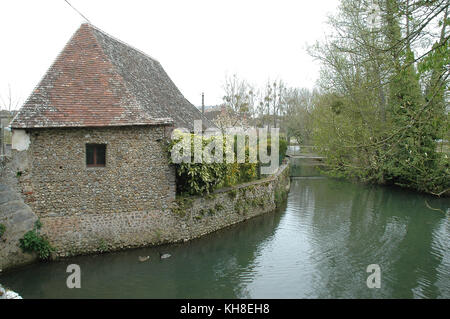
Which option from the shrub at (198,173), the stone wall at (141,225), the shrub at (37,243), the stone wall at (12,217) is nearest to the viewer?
the stone wall at (12,217)

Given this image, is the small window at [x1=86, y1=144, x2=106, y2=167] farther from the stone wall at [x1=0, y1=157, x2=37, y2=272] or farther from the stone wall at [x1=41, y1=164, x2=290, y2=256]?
the stone wall at [x1=0, y1=157, x2=37, y2=272]

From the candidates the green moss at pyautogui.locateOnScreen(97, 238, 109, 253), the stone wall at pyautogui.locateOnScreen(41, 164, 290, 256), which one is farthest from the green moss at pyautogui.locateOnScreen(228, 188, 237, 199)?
the green moss at pyautogui.locateOnScreen(97, 238, 109, 253)

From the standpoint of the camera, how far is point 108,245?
1058 cm

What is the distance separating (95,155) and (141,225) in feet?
9.11

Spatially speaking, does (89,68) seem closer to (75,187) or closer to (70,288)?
(75,187)

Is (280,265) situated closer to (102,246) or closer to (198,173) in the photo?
(198,173)

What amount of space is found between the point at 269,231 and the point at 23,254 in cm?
895

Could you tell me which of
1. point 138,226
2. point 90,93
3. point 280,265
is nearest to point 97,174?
point 138,226

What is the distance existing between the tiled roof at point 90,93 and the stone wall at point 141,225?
119 inches

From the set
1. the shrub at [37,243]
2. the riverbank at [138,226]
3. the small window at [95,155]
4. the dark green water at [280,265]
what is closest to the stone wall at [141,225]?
the riverbank at [138,226]

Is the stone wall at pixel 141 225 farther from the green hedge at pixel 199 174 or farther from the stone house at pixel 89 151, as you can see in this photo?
the green hedge at pixel 199 174

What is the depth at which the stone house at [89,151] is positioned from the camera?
9828mm

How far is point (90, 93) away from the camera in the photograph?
35.7 ft
